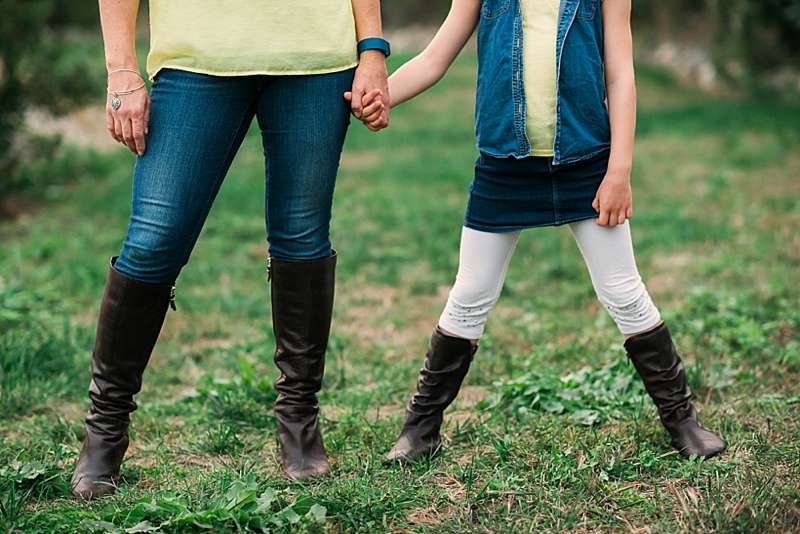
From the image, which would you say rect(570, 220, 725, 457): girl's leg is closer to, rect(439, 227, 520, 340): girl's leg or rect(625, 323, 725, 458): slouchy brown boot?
rect(625, 323, 725, 458): slouchy brown boot

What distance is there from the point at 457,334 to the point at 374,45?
81 cm

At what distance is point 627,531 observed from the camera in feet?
7.68

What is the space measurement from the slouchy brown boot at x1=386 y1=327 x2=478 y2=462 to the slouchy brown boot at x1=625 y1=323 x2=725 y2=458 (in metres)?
→ 0.46

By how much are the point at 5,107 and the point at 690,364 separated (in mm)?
4815

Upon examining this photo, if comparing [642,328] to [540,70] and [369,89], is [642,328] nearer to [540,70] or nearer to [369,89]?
[540,70]

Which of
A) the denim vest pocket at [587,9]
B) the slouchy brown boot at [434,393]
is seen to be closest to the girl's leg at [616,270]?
the slouchy brown boot at [434,393]

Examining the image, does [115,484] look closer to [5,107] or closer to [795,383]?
[795,383]

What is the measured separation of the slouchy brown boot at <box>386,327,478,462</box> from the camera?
112 inches

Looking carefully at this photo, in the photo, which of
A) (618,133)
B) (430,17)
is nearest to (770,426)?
(618,133)

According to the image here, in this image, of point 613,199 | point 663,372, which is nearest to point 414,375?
point 663,372

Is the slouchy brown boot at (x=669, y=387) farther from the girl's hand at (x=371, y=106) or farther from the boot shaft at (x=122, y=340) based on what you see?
the boot shaft at (x=122, y=340)

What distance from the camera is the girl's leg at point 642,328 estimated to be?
2.68 m

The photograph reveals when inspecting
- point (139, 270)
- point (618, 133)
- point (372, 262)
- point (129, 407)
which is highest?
point (618, 133)

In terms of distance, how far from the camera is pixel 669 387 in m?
2.80
